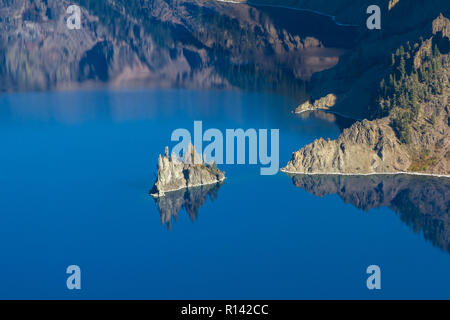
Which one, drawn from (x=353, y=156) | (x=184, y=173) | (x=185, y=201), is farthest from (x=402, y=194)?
(x=184, y=173)

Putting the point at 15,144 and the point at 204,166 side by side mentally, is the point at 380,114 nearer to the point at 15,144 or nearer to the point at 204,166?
the point at 204,166

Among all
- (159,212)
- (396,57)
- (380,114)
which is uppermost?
(396,57)

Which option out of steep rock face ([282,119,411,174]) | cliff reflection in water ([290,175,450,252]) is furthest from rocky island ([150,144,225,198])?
cliff reflection in water ([290,175,450,252])

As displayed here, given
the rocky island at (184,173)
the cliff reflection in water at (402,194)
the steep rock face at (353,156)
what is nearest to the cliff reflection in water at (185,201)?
the rocky island at (184,173)

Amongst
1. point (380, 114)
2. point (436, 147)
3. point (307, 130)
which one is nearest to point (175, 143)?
point (307, 130)

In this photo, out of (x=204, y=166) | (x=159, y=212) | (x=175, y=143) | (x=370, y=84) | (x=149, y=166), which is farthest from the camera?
(x=370, y=84)

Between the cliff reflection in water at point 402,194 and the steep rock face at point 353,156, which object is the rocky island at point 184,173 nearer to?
the steep rock face at point 353,156

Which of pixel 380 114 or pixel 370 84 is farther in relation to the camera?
pixel 370 84
